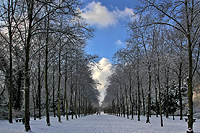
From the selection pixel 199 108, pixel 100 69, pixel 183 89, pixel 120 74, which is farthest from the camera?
pixel 183 89

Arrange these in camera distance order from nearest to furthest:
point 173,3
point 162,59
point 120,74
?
Result: point 173,3 → point 162,59 → point 120,74

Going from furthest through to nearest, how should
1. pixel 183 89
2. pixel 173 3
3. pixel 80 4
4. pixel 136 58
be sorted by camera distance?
pixel 183 89, pixel 136 58, pixel 80 4, pixel 173 3

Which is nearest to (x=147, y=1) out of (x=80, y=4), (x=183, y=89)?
(x=80, y=4)

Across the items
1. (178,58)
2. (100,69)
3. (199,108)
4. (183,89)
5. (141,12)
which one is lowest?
(199,108)

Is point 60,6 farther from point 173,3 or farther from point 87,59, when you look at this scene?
point 87,59

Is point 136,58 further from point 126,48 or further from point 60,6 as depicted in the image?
point 60,6

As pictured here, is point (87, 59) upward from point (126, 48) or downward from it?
downward

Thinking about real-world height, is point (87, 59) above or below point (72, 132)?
above

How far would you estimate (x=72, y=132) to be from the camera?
38.6ft

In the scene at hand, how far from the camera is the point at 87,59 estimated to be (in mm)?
18875

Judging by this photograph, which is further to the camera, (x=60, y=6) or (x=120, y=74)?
(x=120, y=74)

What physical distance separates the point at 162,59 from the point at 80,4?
35.9ft

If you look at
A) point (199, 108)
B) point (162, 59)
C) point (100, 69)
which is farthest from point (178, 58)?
point (199, 108)

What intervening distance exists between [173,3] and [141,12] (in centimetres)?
174
